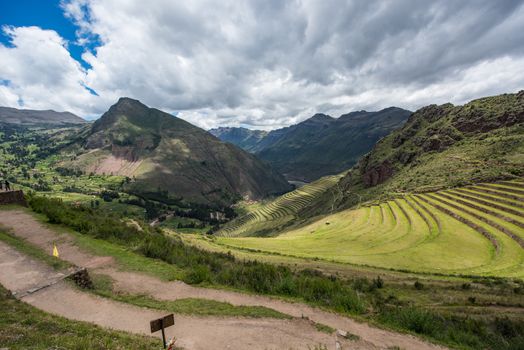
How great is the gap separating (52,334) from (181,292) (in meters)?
7.40

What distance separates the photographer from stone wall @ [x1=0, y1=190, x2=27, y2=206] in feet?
103

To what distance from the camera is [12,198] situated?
32.2 meters

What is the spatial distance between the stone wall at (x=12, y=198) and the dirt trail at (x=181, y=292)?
21.7 ft

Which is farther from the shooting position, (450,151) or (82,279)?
(450,151)

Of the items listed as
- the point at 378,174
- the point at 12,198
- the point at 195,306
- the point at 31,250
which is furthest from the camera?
the point at 378,174

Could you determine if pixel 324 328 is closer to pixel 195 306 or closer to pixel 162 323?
pixel 195 306

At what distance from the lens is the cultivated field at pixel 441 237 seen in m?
33.0

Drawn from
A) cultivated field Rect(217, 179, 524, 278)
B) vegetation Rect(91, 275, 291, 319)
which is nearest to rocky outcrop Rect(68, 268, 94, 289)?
vegetation Rect(91, 275, 291, 319)

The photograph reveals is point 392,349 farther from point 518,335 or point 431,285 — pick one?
point 431,285

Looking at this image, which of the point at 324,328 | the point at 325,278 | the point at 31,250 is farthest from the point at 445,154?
the point at 31,250

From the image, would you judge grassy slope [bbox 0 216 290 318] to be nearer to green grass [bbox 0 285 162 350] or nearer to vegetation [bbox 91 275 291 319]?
vegetation [bbox 91 275 291 319]

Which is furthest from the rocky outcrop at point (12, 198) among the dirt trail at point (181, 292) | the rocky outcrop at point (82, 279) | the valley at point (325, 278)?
the rocky outcrop at point (82, 279)

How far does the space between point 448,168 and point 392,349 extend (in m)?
90.1

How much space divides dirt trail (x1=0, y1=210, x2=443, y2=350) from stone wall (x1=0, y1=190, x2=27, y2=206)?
6626 mm
